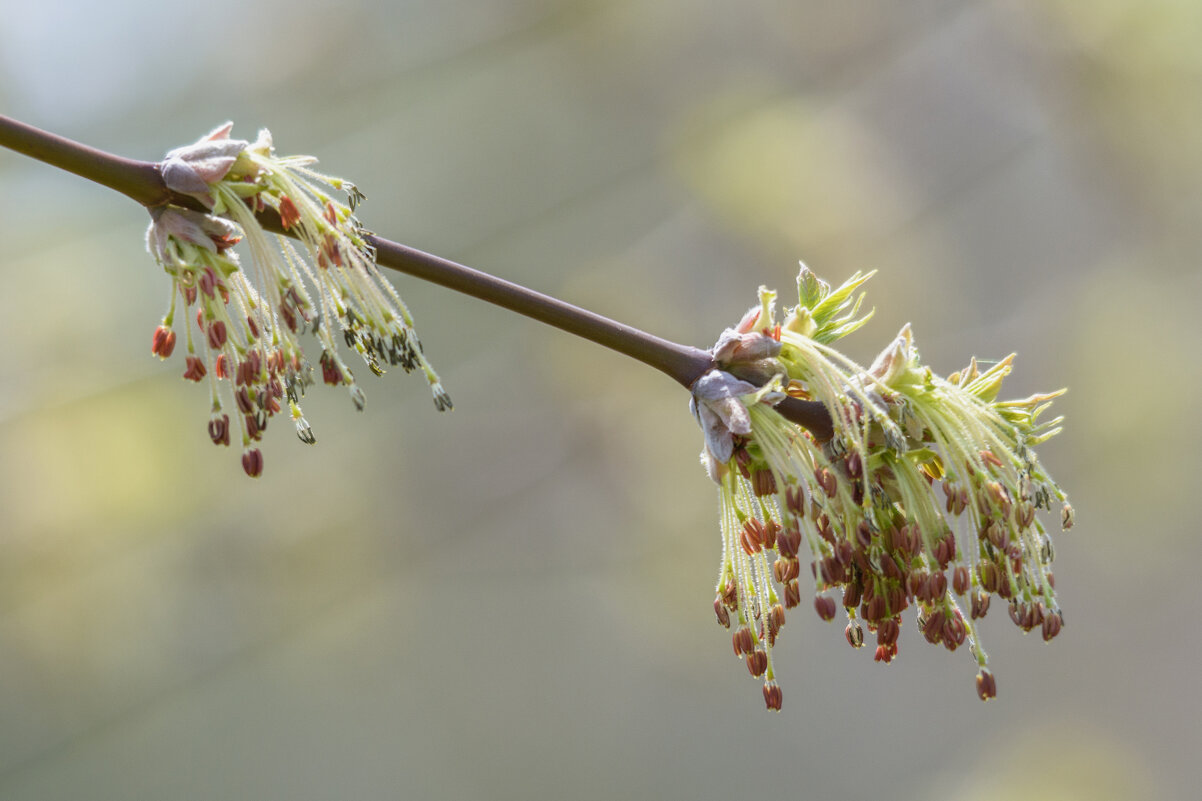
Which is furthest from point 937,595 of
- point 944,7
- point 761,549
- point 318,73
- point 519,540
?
point 944,7

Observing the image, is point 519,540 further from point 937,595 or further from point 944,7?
point 937,595

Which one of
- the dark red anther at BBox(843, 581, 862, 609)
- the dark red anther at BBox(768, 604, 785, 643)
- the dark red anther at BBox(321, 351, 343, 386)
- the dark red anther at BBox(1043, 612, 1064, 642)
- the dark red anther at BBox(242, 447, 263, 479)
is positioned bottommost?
the dark red anther at BBox(1043, 612, 1064, 642)

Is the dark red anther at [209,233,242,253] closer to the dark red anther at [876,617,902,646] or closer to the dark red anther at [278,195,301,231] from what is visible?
the dark red anther at [278,195,301,231]

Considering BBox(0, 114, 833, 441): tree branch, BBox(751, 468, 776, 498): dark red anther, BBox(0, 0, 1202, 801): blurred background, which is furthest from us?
BBox(0, 0, 1202, 801): blurred background

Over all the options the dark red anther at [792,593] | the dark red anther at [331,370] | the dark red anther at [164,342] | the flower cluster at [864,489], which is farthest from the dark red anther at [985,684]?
the dark red anther at [164,342]

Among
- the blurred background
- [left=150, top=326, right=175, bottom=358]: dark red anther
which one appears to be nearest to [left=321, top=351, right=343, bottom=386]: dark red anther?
[left=150, top=326, right=175, bottom=358]: dark red anther
